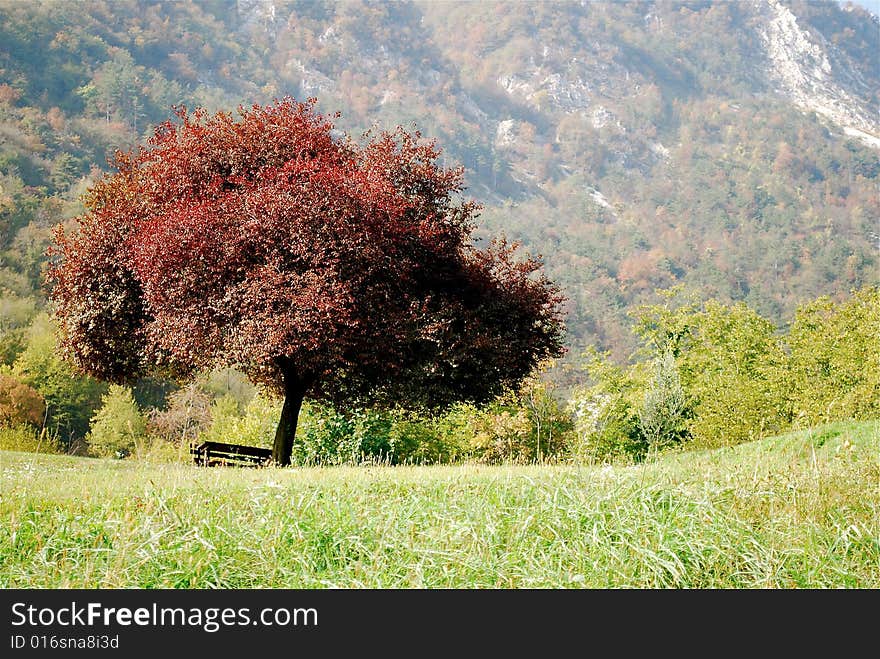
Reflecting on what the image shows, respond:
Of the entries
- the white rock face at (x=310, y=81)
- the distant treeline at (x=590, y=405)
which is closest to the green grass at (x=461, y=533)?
the distant treeline at (x=590, y=405)

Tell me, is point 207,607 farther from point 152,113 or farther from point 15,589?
point 152,113

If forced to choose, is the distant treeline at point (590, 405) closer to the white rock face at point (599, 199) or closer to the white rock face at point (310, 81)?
the white rock face at point (599, 199)

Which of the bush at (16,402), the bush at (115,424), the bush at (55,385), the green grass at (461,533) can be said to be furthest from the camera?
the bush at (55,385)

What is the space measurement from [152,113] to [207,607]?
4530 inches

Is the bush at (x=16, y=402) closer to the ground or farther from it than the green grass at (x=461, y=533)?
closer to the ground

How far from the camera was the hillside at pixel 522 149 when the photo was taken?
84.7 meters

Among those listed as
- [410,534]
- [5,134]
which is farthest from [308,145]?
[5,134]

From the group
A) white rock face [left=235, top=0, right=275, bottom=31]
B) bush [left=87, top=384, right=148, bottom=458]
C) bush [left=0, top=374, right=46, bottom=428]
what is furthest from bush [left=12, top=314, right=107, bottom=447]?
white rock face [left=235, top=0, right=275, bottom=31]

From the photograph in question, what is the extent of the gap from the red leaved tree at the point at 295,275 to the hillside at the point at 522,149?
39763 millimetres

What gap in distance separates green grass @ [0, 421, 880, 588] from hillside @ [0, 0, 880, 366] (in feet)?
168

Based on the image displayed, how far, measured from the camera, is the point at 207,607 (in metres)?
5.55

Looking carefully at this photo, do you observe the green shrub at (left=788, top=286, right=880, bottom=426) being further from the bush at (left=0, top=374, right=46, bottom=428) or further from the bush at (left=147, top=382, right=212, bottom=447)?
the bush at (left=0, top=374, right=46, bottom=428)

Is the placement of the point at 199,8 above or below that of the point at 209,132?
below

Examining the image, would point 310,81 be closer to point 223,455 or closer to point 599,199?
point 599,199
